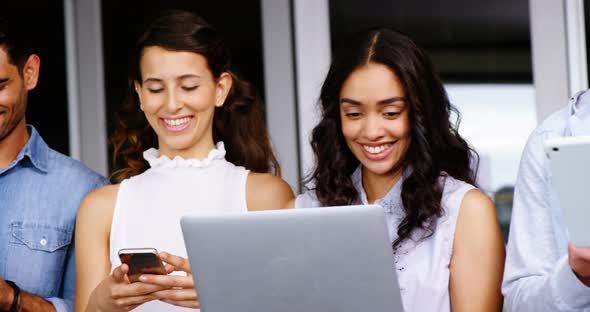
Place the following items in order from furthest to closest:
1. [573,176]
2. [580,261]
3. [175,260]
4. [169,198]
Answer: [169,198]
[175,260]
[580,261]
[573,176]

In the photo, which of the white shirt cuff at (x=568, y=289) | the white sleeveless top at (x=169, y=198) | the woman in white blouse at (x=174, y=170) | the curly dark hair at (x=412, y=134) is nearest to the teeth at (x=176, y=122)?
the woman in white blouse at (x=174, y=170)

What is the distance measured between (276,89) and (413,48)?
1577 millimetres

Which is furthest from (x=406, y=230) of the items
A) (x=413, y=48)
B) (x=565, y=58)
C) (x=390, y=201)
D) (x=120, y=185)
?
(x=565, y=58)

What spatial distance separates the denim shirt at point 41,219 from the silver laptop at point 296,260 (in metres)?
0.93

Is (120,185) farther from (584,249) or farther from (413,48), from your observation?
(584,249)

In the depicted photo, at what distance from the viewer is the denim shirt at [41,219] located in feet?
8.45

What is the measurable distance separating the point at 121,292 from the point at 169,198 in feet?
1.59

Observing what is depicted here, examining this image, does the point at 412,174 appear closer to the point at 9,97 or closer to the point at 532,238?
the point at 532,238

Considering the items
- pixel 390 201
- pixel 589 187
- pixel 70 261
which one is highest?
pixel 589 187

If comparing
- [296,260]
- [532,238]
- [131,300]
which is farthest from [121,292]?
[532,238]

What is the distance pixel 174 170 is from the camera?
8.31 feet

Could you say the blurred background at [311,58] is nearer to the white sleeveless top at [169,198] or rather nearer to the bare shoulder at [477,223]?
the white sleeveless top at [169,198]

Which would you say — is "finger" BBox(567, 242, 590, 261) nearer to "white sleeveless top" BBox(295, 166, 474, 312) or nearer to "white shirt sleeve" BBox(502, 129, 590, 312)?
"white shirt sleeve" BBox(502, 129, 590, 312)

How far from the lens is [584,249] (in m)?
1.56
